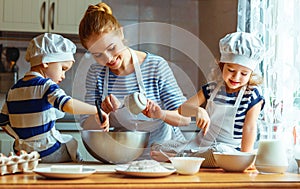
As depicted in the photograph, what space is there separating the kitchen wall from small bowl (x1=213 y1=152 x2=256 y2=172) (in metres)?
1.64

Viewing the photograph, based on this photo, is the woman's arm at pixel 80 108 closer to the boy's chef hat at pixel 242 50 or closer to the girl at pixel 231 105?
the girl at pixel 231 105

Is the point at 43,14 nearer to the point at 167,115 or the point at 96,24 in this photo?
the point at 96,24

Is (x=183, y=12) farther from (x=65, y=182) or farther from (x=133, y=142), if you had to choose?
(x=65, y=182)

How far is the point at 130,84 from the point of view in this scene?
5.40 ft

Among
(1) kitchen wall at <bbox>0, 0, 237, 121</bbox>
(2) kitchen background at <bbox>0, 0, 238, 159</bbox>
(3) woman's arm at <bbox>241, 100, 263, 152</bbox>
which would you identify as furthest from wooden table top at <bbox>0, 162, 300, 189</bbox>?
(1) kitchen wall at <bbox>0, 0, 237, 121</bbox>

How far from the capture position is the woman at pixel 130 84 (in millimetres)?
1530

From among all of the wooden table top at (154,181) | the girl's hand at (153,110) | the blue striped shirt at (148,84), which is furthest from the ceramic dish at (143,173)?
the blue striped shirt at (148,84)

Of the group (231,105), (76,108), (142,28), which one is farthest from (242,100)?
(142,28)

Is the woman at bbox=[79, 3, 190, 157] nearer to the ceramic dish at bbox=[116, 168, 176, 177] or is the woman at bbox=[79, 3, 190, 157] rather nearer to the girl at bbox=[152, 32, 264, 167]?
the girl at bbox=[152, 32, 264, 167]

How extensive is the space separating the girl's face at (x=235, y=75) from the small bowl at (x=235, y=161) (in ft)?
0.77

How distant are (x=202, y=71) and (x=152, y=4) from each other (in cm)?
52

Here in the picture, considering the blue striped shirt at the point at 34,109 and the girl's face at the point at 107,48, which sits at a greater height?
the girl's face at the point at 107,48

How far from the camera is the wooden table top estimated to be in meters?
1.00

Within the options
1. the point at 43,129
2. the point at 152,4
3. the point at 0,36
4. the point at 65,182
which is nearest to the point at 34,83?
the point at 43,129
